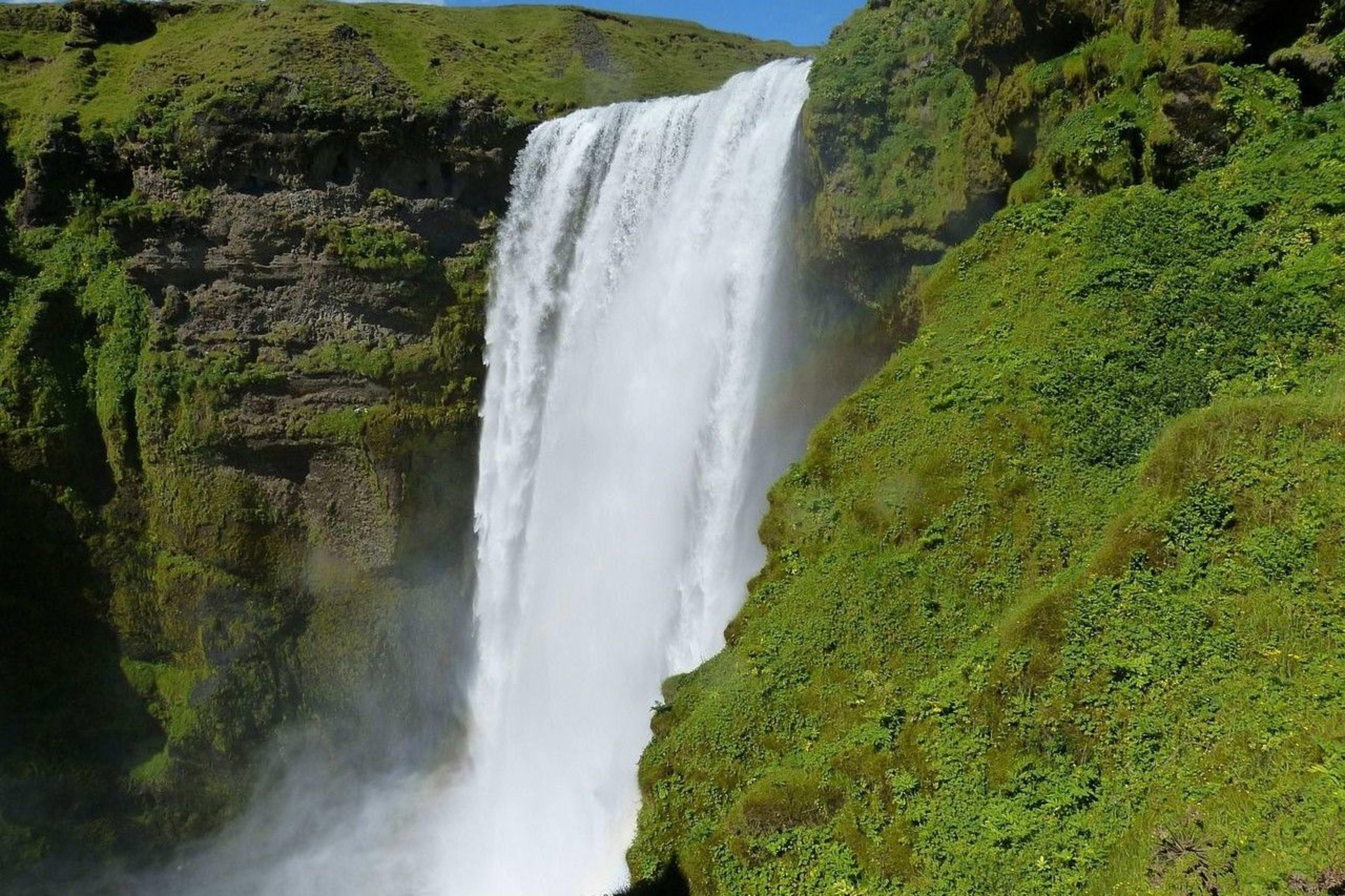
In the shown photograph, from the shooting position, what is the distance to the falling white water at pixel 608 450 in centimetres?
1373

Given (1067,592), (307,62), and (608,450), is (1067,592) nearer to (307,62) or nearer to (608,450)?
(608,450)

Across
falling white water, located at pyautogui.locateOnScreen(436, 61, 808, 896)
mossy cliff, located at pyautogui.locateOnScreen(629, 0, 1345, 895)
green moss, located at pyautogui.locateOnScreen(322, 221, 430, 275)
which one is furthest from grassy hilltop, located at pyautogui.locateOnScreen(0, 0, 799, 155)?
mossy cliff, located at pyautogui.locateOnScreen(629, 0, 1345, 895)

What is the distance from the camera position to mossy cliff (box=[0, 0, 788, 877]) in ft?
63.3

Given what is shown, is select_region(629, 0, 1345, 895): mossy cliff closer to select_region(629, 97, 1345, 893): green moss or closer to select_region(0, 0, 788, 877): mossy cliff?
select_region(629, 97, 1345, 893): green moss

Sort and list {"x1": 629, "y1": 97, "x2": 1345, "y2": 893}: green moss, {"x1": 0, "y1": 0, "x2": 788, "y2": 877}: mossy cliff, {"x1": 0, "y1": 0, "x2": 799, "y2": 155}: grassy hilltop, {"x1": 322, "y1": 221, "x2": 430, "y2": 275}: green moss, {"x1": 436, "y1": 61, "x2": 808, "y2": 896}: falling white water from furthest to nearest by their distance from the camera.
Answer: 1. {"x1": 0, "y1": 0, "x2": 799, "y2": 155}: grassy hilltop
2. {"x1": 322, "y1": 221, "x2": 430, "y2": 275}: green moss
3. {"x1": 0, "y1": 0, "x2": 788, "y2": 877}: mossy cliff
4. {"x1": 436, "y1": 61, "x2": 808, "y2": 896}: falling white water
5. {"x1": 629, "y1": 97, "x2": 1345, "y2": 893}: green moss

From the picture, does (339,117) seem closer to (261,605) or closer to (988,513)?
(261,605)

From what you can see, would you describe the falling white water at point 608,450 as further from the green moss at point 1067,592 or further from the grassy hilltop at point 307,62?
the green moss at point 1067,592

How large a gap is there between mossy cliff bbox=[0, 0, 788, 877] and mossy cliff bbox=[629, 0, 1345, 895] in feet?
44.6

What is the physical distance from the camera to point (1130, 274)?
25.3 feet

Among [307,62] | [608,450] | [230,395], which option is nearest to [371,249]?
[230,395]

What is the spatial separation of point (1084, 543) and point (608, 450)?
10.7 metres

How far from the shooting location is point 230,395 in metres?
19.7

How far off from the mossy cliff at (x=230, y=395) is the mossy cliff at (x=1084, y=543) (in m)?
13.6

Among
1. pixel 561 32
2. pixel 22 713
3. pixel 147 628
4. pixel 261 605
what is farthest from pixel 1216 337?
pixel 561 32
